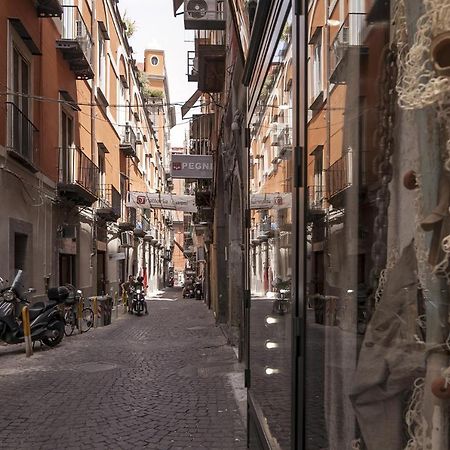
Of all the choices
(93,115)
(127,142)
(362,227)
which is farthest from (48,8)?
(362,227)

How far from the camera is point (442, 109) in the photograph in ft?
4.59

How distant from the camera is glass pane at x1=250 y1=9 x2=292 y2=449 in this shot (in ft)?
9.71

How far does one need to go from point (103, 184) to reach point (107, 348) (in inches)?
483

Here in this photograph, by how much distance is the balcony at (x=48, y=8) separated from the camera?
1317cm

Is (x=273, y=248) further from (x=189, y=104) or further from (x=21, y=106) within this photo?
(x=189, y=104)

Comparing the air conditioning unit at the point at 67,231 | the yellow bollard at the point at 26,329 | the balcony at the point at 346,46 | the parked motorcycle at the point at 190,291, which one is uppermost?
the balcony at the point at 346,46

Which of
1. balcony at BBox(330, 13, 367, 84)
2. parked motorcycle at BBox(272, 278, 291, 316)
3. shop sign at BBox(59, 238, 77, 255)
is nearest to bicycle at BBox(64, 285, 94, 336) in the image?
shop sign at BBox(59, 238, 77, 255)

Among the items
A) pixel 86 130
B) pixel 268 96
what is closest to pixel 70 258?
pixel 86 130

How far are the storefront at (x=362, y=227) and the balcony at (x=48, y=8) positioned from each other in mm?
11421

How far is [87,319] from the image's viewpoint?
1480cm

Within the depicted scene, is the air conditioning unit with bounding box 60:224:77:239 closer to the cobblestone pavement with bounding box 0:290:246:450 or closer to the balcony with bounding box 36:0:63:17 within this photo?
the cobblestone pavement with bounding box 0:290:246:450

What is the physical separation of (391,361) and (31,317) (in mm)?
9566

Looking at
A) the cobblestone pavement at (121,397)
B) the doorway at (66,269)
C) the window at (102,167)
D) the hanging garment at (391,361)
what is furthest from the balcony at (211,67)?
the hanging garment at (391,361)

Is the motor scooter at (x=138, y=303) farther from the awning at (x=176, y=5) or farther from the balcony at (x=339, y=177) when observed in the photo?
the balcony at (x=339, y=177)
